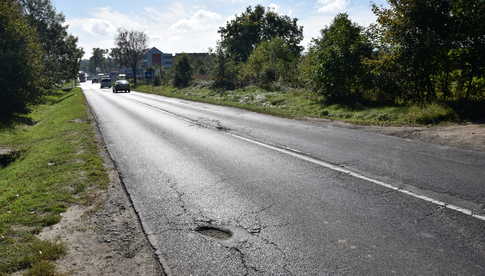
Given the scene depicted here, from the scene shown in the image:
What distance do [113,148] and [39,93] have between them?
792 inches

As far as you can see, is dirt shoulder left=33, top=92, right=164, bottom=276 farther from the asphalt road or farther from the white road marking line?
the white road marking line

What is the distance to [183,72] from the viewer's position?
53.1 m

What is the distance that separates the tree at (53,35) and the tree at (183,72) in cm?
1878

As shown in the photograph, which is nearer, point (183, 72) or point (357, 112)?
point (357, 112)

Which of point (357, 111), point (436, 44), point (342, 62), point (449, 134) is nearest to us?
point (449, 134)

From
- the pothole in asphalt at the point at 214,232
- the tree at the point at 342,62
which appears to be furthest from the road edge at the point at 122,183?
the tree at the point at 342,62

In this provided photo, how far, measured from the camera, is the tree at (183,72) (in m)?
52.9

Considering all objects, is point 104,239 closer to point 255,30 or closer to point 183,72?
point 183,72

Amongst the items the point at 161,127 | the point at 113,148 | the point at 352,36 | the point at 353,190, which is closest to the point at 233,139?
the point at 113,148

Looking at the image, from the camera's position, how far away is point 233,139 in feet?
37.6

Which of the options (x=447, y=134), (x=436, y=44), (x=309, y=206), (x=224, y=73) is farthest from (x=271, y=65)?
(x=309, y=206)

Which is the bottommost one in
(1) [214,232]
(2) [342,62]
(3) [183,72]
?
(1) [214,232]

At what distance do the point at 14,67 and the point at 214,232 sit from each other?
25.0 metres

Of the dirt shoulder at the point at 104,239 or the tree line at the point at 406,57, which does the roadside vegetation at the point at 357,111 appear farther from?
the dirt shoulder at the point at 104,239
